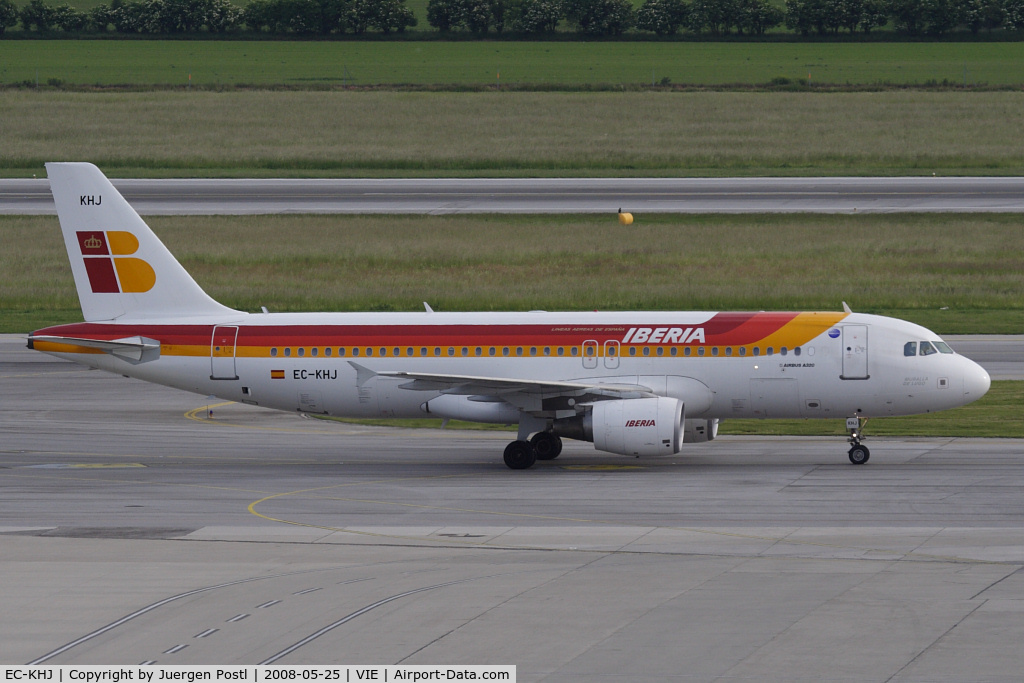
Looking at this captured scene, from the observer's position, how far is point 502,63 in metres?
179

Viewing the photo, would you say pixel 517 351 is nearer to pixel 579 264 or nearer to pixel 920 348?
pixel 920 348

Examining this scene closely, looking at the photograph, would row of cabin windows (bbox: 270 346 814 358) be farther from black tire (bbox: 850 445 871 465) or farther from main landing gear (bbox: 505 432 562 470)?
black tire (bbox: 850 445 871 465)

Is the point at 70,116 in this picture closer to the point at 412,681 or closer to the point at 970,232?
the point at 970,232

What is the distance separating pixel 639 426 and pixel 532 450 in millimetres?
3623

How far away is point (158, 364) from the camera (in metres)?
37.8

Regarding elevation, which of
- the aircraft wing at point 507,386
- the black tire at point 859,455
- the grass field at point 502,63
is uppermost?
the grass field at point 502,63

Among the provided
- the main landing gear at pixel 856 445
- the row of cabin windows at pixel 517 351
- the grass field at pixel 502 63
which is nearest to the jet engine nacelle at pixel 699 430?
the row of cabin windows at pixel 517 351

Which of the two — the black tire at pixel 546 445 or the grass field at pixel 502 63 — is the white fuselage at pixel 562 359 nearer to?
the black tire at pixel 546 445

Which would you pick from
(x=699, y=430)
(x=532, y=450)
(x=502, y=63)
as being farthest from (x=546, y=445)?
(x=502, y=63)

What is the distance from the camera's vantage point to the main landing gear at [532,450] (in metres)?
36.1

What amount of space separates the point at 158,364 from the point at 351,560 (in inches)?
566

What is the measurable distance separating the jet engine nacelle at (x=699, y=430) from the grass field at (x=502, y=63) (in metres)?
118

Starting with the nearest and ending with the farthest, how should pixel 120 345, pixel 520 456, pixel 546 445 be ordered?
pixel 520 456, pixel 546 445, pixel 120 345

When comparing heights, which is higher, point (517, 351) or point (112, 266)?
point (112, 266)
